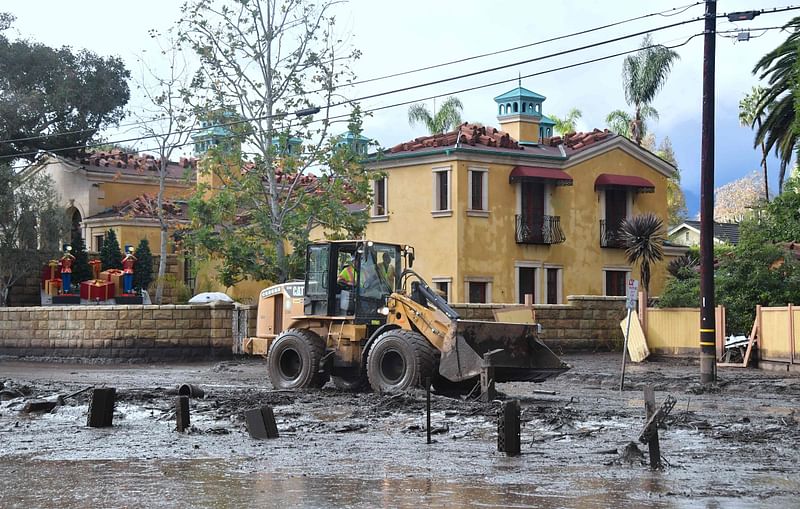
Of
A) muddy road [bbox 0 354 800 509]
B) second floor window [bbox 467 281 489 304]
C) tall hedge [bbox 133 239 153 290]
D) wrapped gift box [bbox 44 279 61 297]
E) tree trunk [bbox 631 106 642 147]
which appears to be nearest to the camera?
muddy road [bbox 0 354 800 509]

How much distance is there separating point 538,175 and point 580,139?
12.4 ft

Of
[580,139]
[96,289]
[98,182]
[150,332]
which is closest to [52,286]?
[96,289]

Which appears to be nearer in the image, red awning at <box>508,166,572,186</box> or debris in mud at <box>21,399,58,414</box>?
debris in mud at <box>21,399,58,414</box>

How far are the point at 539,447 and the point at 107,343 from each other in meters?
25.4

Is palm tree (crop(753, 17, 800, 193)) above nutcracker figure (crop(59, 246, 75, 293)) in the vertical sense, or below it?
above

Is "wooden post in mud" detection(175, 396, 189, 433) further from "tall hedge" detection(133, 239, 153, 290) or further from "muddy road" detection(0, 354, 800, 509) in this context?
"tall hedge" detection(133, 239, 153, 290)

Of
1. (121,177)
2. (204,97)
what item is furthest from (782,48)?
(121,177)

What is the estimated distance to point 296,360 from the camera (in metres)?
24.0

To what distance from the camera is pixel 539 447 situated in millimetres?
14742

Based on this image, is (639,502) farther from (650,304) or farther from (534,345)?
(650,304)

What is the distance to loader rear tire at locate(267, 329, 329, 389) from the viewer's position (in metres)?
23.2

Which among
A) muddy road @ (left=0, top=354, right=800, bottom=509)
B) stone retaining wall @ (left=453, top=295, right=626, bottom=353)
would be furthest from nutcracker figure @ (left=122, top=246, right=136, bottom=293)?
muddy road @ (left=0, top=354, right=800, bottom=509)

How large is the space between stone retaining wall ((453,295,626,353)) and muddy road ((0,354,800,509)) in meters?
13.6

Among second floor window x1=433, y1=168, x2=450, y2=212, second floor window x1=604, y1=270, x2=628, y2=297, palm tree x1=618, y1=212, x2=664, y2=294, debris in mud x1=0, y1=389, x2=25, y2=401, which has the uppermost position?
second floor window x1=433, y1=168, x2=450, y2=212
